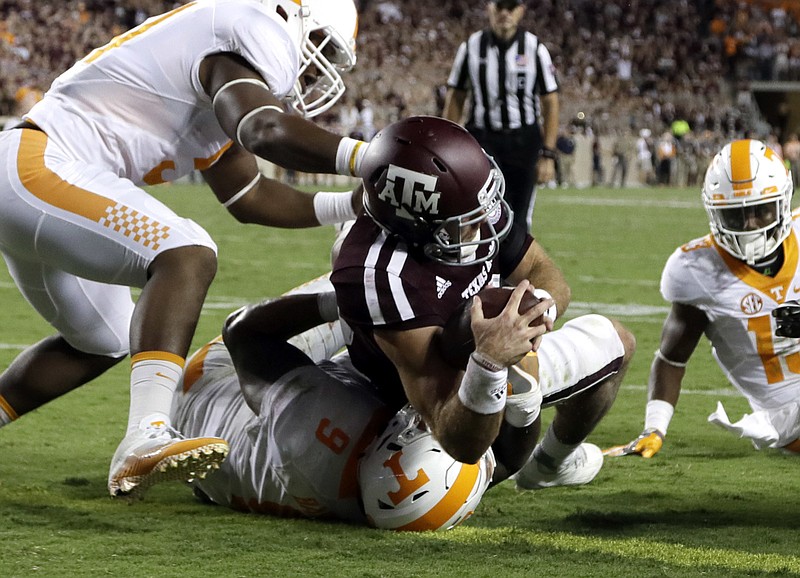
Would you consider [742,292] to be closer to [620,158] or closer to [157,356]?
[157,356]

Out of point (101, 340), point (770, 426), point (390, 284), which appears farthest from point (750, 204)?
point (101, 340)

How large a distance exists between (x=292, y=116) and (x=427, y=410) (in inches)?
31.0

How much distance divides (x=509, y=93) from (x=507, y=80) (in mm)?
86

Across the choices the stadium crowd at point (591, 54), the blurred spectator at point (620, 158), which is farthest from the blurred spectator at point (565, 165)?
the blurred spectator at point (620, 158)

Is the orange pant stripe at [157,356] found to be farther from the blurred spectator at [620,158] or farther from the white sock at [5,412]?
the blurred spectator at [620,158]

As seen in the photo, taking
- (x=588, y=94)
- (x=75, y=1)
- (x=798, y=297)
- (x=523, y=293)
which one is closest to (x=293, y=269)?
(x=798, y=297)

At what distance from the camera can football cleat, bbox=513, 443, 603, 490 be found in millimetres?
3684

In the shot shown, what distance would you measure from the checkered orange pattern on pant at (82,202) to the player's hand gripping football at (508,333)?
893mm

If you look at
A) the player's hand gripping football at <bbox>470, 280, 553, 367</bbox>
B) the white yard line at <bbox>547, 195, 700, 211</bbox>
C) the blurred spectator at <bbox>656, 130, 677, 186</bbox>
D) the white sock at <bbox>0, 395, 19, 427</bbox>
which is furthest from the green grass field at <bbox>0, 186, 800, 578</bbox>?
the blurred spectator at <bbox>656, 130, 677, 186</bbox>

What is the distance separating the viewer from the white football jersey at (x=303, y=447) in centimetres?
326

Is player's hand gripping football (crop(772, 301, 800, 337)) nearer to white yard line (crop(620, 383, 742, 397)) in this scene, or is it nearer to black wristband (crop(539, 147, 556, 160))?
white yard line (crop(620, 383, 742, 397))

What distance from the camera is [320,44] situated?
362 centimetres

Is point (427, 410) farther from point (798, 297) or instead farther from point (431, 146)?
point (798, 297)

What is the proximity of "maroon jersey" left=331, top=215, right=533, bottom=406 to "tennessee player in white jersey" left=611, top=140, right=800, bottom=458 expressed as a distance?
1.38 m
